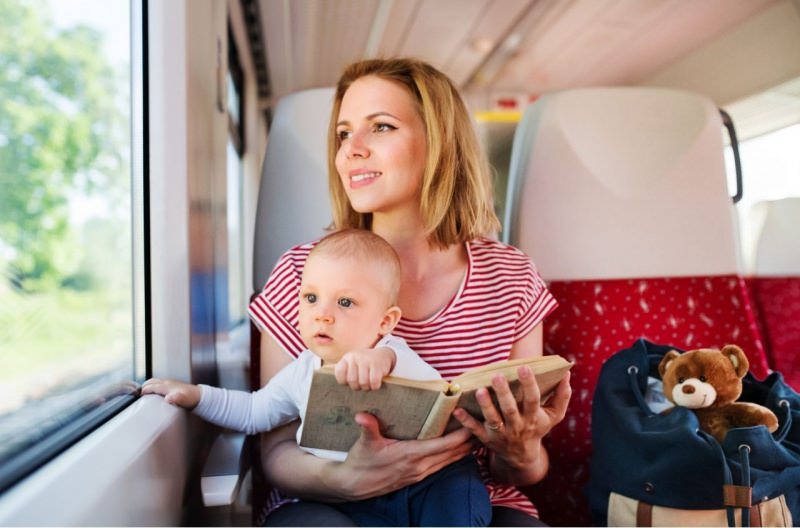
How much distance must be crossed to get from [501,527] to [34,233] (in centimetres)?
75

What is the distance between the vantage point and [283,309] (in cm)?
92

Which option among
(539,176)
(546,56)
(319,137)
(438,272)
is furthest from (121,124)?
(546,56)

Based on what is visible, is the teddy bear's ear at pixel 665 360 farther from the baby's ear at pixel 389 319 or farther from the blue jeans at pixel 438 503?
the baby's ear at pixel 389 319

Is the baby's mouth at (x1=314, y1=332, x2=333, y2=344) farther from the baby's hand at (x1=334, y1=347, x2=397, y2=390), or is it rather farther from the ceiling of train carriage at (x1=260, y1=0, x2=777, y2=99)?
the ceiling of train carriage at (x1=260, y1=0, x2=777, y2=99)

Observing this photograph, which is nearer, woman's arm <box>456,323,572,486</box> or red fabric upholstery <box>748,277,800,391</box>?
woman's arm <box>456,323,572,486</box>

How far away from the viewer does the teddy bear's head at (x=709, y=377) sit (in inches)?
34.8

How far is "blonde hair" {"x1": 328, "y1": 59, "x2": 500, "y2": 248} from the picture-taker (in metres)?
0.88

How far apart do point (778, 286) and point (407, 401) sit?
1209 mm

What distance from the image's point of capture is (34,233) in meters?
0.64

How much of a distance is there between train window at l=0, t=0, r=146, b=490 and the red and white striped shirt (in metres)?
0.23

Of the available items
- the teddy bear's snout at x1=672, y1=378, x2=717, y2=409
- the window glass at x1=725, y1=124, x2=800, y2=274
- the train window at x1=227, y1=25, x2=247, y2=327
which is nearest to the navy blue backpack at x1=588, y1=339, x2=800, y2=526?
the teddy bear's snout at x1=672, y1=378, x2=717, y2=409

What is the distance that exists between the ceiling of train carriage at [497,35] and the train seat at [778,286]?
1.47m

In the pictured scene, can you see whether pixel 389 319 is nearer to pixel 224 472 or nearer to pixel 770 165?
pixel 224 472

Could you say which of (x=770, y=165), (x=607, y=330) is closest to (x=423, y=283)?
(x=607, y=330)
